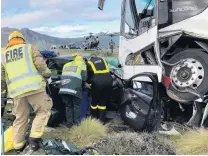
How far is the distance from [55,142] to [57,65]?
2877mm

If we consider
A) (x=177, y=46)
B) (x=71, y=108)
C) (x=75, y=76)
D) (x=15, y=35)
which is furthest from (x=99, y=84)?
(x=15, y=35)

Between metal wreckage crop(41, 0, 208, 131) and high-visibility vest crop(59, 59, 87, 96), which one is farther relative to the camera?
high-visibility vest crop(59, 59, 87, 96)

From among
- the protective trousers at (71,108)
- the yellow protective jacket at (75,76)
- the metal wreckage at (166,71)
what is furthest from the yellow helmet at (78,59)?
the protective trousers at (71,108)

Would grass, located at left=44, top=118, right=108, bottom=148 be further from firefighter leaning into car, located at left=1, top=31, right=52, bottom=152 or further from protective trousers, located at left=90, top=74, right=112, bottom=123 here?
protective trousers, located at left=90, top=74, right=112, bottom=123

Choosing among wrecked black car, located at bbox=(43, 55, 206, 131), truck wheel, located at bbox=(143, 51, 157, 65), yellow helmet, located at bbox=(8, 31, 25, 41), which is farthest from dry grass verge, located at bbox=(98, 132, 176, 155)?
yellow helmet, located at bbox=(8, 31, 25, 41)

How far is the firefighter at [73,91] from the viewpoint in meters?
6.19

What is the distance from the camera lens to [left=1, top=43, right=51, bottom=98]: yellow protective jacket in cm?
510

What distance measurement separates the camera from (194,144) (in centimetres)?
514

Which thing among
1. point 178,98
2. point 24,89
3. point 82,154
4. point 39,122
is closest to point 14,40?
point 24,89

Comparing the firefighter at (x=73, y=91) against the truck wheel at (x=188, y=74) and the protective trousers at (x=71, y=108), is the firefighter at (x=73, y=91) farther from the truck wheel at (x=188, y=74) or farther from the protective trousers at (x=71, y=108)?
the truck wheel at (x=188, y=74)

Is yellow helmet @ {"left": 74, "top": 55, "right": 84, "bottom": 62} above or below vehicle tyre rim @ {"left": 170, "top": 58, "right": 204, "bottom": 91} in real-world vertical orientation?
above

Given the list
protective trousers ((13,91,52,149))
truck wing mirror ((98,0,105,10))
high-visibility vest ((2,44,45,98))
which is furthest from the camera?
truck wing mirror ((98,0,105,10))

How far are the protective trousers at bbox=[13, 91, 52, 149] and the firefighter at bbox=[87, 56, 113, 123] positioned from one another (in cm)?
139

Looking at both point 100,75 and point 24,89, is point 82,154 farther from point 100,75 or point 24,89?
point 100,75
